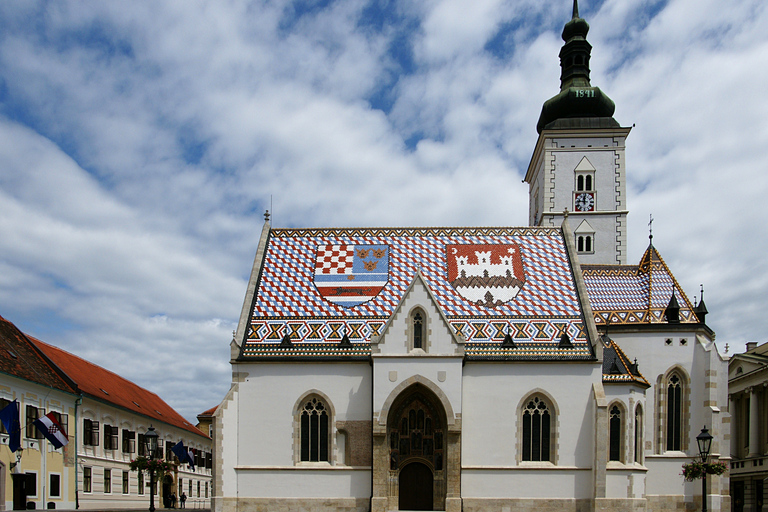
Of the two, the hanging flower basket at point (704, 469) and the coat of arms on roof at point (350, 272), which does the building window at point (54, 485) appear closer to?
the coat of arms on roof at point (350, 272)

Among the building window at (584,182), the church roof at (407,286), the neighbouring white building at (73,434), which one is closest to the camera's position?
the church roof at (407,286)

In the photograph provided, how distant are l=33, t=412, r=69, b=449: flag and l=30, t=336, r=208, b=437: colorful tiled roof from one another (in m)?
6.25

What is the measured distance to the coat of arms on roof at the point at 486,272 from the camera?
33875mm

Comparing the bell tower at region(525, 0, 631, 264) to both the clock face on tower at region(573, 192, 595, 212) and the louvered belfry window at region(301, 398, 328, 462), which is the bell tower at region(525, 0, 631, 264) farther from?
the louvered belfry window at region(301, 398, 328, 462)

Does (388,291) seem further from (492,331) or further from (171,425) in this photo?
(171,425)

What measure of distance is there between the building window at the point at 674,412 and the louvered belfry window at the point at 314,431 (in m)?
17.0

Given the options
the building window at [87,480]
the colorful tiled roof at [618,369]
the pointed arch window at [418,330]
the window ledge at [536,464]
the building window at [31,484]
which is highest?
the pointed arch window at [418,330]

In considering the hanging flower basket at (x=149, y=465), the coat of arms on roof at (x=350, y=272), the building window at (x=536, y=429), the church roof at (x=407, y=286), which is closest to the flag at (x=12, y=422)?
the hanging flower basket at (x=149, y=465)

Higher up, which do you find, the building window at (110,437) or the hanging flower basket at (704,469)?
the hanging flower basket at (704,469)

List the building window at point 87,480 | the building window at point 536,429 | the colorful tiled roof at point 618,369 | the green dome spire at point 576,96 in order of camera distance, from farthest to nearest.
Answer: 1. the green dome spire at point 576,96
2. the building window at point 87,480
3. the colorful tiled roof at point 618,369
4. the building window at point 536,429

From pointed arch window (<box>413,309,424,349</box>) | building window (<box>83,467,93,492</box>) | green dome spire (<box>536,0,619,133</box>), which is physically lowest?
building window (<box>83,467,93,492</box>)

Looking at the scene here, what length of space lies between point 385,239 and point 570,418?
12468 mm

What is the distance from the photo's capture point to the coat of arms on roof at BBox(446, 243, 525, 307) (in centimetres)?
3388

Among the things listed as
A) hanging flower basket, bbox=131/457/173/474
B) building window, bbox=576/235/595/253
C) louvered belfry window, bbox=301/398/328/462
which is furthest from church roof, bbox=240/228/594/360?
building window, bbox=576/235/595/253
